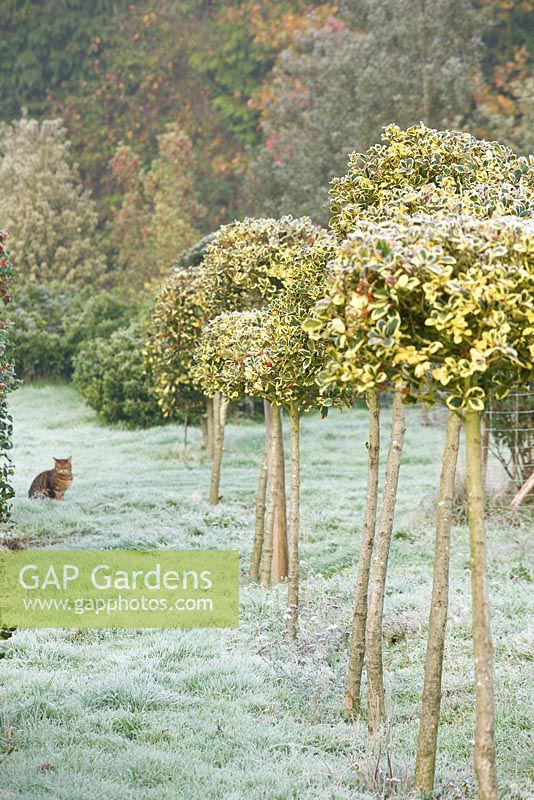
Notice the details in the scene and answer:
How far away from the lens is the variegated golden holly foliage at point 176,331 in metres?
11.1

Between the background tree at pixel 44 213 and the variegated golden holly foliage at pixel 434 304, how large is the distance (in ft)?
74.6

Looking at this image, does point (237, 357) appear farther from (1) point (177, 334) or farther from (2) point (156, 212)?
(2) point (156, 212)

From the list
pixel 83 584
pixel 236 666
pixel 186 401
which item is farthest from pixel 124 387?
pixel 236 666

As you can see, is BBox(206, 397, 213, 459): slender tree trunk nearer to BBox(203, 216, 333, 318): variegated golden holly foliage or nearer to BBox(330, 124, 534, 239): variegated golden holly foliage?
BBox(203, 216, 333, 318): variegated golden holly foliage

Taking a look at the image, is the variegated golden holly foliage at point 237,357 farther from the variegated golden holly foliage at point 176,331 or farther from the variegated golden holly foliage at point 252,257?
the variegated golden holly foliage at point 176,331

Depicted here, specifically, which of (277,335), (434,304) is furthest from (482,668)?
(277,335)

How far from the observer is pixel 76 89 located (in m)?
35.1

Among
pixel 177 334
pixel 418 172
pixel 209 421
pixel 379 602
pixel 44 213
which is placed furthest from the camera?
pixel 44 213

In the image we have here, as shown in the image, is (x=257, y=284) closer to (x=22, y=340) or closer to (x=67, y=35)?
(x=22, y=340)

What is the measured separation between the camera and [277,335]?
607 centimetres

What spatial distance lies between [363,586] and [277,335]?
5.59 ft

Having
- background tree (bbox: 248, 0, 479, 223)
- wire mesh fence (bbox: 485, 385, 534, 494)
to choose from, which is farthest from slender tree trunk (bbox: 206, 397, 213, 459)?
background tree (bbox: 248, 0, 479, 223)

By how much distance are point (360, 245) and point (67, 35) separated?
113ft

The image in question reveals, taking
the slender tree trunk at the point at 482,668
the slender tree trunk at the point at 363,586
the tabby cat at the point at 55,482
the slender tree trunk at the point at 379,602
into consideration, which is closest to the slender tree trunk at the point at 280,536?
the slender tree trunk at the point at 363,586
